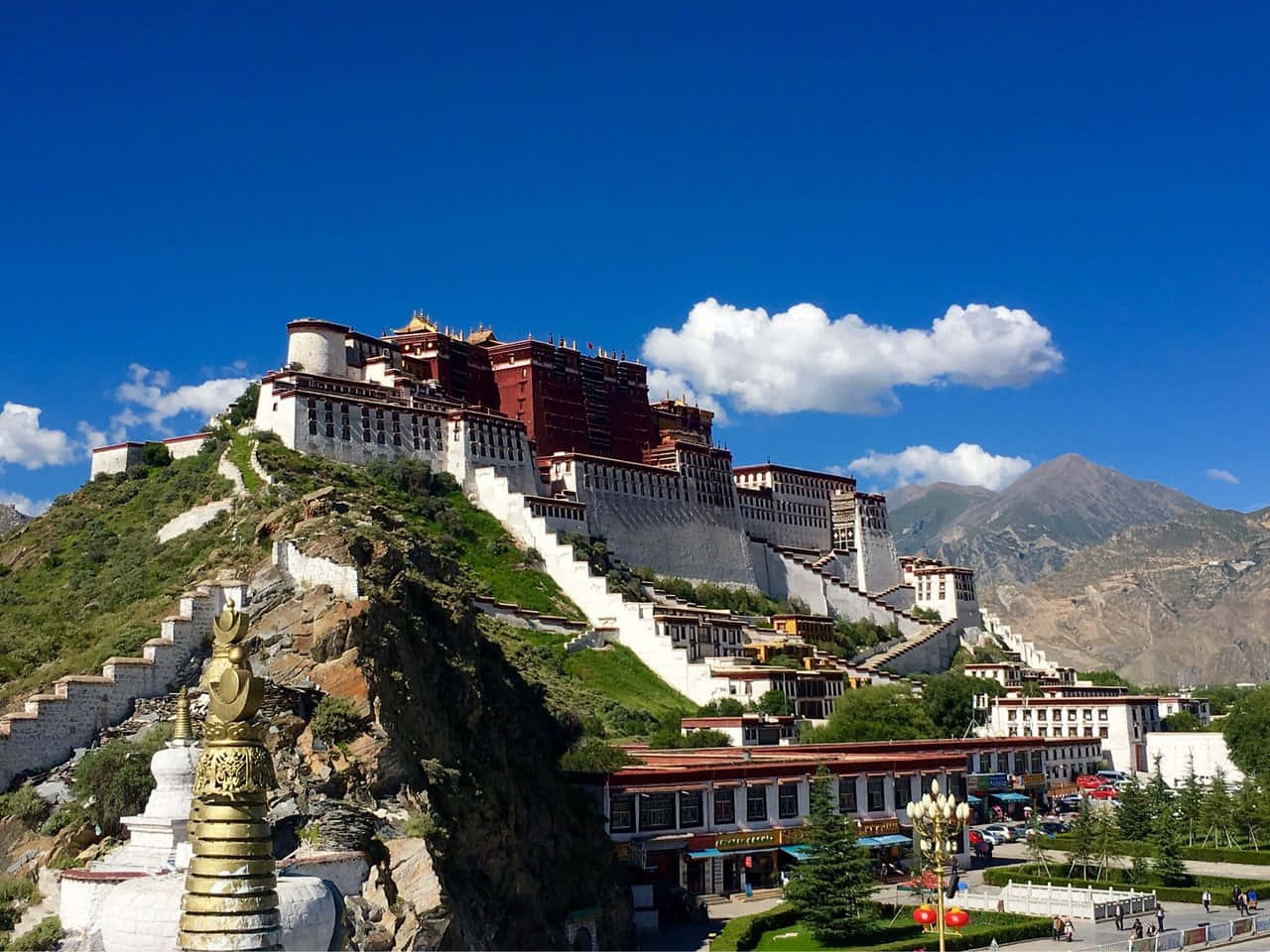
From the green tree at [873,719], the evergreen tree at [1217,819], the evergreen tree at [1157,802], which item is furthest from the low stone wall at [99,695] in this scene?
the evergreen tree at [1217,819]

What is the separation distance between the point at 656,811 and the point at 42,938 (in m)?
23.7

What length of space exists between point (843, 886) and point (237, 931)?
2836 centimetres

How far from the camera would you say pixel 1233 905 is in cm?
4156

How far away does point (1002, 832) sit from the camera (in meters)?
57.8

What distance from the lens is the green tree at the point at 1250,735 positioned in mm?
75375

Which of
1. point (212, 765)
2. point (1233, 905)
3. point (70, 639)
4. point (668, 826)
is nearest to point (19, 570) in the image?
point (70, 639)

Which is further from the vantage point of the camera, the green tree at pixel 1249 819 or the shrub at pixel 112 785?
the green tree at pixel 1249 819

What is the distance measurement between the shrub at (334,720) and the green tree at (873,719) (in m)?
36.6

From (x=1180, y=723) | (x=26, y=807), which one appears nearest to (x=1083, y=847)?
(x=26, y=807)

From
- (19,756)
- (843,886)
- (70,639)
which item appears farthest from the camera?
(70,639)

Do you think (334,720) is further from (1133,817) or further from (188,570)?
(1133,817)

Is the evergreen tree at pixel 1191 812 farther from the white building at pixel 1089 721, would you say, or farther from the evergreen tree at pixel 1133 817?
the white building at pixel 1089 721

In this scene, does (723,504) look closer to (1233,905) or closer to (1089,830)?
(1089,830)

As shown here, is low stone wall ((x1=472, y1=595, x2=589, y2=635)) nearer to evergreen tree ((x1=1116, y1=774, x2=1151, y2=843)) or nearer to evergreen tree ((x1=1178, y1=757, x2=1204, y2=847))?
evergreen tree ((x1=1116, y1=774, x2=1151, y2=843))
